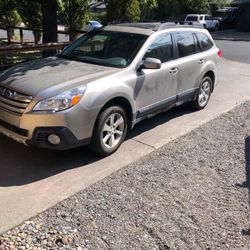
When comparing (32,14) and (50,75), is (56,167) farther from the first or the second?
(32,14)

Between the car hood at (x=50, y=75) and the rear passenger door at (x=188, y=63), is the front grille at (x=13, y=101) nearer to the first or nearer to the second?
the car hood at (x=50, y=75)

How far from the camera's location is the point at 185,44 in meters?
6.07

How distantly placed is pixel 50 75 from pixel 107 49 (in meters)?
1.15

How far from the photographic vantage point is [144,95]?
5105mm

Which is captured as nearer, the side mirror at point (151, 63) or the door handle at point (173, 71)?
the side mirror at point (151, 63)

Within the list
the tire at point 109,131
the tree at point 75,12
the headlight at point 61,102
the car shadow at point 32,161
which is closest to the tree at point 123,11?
the tree at point 75,12

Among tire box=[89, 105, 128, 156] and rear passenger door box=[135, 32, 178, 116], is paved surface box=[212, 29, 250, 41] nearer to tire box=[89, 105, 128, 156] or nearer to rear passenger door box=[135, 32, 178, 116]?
rear passenger door box=[135, 32, 178, 116]

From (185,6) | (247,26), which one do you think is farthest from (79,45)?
(185,6)

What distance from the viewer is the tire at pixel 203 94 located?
6.65m

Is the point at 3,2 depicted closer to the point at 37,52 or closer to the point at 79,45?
the point at 37,52

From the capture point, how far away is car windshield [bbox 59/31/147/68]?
5.05 meters

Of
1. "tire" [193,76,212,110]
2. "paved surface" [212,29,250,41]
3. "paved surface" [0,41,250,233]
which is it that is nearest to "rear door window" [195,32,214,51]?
"tire" [193,76,212,110]

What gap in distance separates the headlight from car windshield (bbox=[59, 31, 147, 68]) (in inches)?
39.8

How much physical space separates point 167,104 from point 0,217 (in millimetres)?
3228
